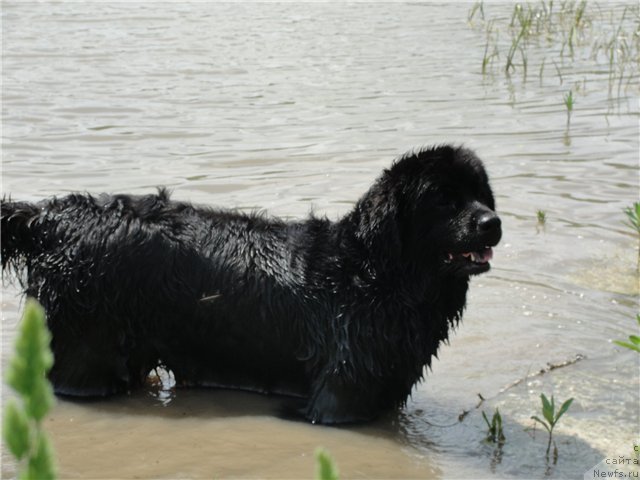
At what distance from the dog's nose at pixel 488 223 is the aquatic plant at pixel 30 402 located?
12.2 feet

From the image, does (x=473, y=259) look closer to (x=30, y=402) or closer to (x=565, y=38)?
(x=30, y=402)

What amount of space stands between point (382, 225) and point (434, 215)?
253 mm

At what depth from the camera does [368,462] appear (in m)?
4.20

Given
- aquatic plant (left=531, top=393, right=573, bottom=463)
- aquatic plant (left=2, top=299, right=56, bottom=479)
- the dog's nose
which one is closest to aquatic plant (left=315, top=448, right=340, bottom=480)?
aquatic plant (left=2, top=299, right=56, bottom=479)

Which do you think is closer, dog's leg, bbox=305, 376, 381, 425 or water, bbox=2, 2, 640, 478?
water, bbox=2, 2, 640, 478

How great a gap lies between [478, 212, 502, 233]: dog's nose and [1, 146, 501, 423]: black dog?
2 cm

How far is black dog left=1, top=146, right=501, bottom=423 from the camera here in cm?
450

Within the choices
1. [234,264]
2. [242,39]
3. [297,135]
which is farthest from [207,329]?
[242,39]

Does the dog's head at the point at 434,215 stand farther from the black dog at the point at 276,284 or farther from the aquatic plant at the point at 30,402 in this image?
the aquatic plant at the point at 30,402

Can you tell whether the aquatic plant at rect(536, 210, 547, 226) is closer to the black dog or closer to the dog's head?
the black dog

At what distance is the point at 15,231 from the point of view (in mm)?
4605

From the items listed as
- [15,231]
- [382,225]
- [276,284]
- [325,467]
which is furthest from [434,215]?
[325,467]

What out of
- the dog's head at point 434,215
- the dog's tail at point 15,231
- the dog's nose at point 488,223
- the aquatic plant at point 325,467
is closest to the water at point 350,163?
the dog's tail at point 15,231

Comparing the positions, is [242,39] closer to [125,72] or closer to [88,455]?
[125,72]
